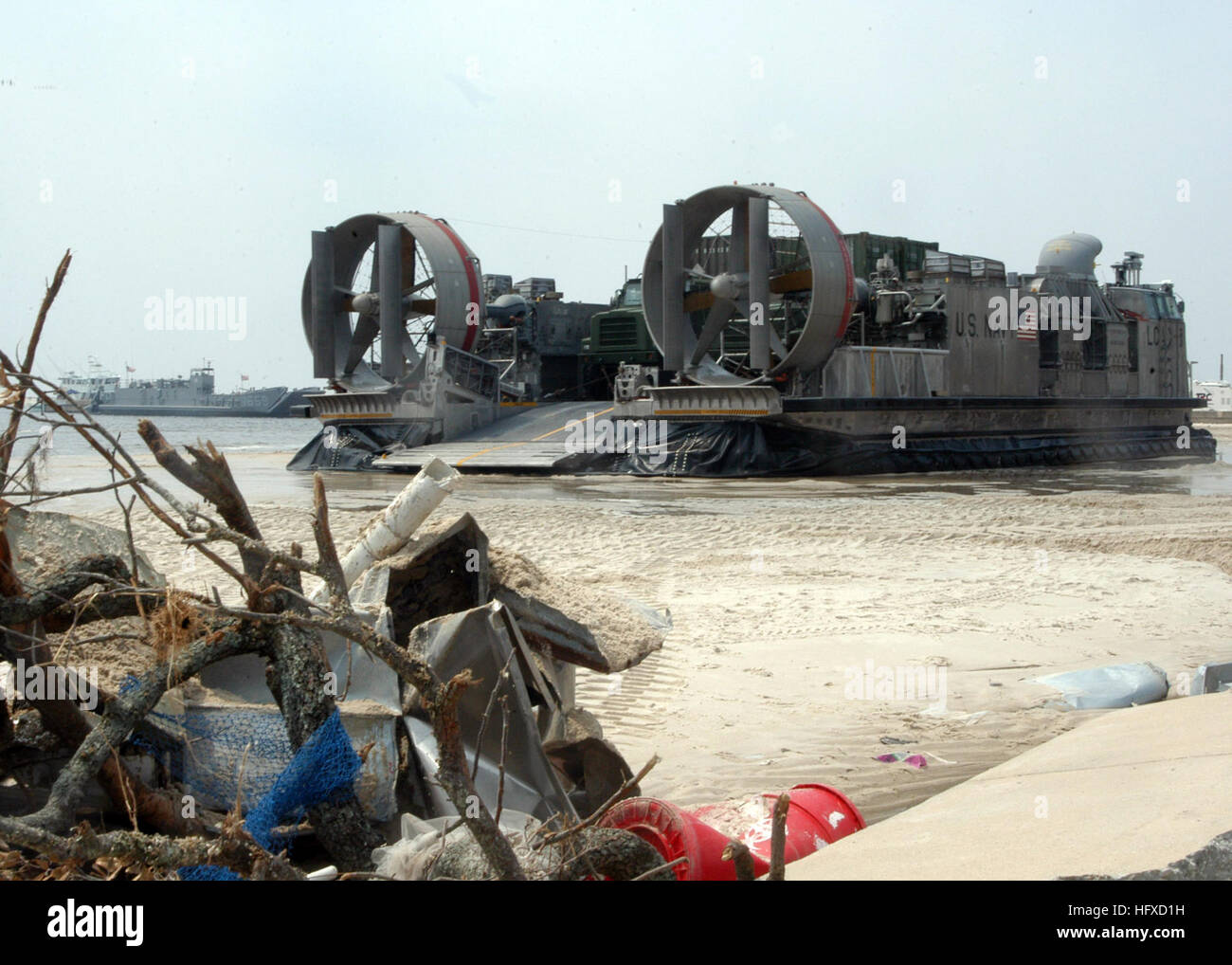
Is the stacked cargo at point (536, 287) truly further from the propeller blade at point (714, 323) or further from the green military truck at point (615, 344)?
the propeller blade at point (714, 323)

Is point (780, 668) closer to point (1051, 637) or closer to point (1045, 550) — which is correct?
point (1051, 637)

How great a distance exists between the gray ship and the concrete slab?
251 feet

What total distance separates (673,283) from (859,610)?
1237 centimetres

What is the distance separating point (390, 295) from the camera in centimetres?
1986

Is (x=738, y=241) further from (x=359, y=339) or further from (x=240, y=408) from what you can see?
(x=240, y=408)

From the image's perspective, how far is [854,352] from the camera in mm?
17344

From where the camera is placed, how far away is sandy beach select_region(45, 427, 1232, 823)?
399cm

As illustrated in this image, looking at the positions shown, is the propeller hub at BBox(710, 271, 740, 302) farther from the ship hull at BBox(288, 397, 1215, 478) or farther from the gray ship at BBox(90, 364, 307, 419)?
the gray ship at BBox(90, 364, 307, 419)

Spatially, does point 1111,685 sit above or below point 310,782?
below

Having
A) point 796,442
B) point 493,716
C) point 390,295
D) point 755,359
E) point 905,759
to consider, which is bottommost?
point 905,759

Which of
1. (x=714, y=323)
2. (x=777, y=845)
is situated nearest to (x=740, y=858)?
(x=777, y=845)

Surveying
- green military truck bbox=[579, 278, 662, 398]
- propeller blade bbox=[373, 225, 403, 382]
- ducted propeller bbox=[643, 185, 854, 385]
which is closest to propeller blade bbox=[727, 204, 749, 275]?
ducted propeller bbox=[643, 185, 854, 385]

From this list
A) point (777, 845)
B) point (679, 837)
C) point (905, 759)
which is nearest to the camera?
point (777, 845)
